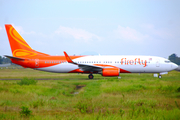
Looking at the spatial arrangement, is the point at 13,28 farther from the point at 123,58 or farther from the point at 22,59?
the point at 123,58

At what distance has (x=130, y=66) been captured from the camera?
3102cm

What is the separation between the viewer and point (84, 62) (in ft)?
105

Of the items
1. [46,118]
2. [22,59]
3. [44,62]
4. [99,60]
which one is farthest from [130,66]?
[46,118]

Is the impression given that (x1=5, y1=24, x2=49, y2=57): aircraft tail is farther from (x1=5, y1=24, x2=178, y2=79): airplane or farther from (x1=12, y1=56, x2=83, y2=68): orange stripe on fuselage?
(x1=12, y1=56, x2=83, y2=68): orange stripe on fuselage

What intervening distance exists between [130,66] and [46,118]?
78.4ft

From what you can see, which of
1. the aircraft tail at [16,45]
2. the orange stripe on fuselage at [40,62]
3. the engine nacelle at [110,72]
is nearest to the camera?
the engine nacelle at [110,72]

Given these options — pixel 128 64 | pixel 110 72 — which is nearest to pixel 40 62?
pixel 110 72

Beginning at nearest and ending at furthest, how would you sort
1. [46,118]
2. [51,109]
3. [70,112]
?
[46,118]
[70,112]
[51,109]

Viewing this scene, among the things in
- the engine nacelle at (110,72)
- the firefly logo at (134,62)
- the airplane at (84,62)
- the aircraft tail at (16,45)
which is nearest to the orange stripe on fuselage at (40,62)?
the airplane at (84,62)

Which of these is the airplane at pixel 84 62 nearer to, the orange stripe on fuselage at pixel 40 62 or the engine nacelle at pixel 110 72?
the orange stripe on fuselage at pixel 40 62

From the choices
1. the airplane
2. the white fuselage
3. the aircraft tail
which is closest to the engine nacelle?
the airplane

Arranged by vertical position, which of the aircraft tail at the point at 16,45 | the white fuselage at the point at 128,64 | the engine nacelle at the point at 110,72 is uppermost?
the aircraft tail at the point at 16,45

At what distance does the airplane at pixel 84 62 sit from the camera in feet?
102

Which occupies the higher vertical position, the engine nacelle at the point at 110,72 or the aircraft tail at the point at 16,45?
the aircraft tail at the point at 16,45
